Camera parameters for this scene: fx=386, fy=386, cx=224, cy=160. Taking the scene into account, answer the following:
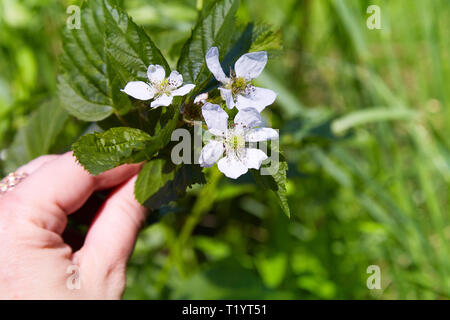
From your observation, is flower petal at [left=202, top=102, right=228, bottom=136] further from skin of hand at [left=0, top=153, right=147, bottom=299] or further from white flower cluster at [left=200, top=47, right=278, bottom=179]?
skin of hand at [left=0, top=153, right=147, bottom=299]

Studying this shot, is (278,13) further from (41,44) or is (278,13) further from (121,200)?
(121,200)

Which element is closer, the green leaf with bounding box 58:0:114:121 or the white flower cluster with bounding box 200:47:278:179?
the white flower cluster with bounding box 200:47:278:179

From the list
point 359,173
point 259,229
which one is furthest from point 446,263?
point 259,229

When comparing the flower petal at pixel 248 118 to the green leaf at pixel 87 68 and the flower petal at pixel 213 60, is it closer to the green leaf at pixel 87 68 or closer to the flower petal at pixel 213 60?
the flower petal at pixel 213 60

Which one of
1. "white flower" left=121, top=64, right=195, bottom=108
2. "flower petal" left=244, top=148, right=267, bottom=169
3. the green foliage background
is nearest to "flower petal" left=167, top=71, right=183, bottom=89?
"white flower" left=121, top=64, right=195, bottom=108

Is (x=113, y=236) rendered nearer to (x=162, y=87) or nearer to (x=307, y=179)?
(x=162, y=87)

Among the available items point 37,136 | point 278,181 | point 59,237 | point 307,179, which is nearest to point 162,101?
point 278,181
